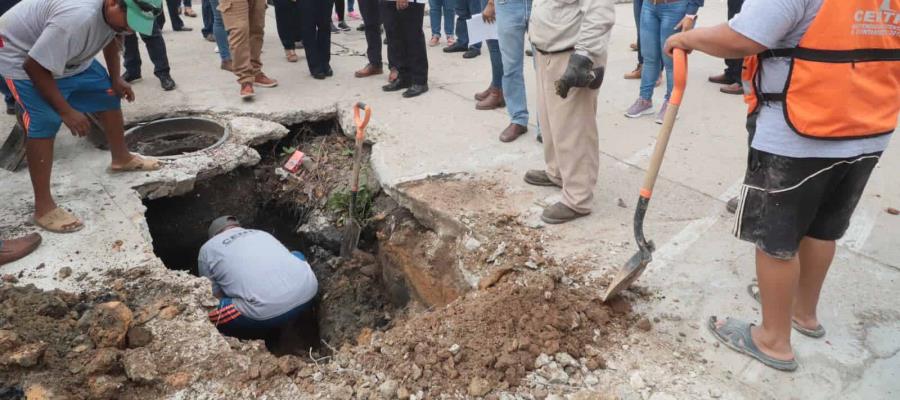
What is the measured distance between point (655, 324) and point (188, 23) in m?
→ 8.27

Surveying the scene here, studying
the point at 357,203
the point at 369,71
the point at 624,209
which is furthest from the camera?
the point at 369,71

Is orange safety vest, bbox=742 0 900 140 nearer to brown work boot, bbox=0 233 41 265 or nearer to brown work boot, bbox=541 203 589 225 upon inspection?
brown work boot, bbox=541 203 589 225

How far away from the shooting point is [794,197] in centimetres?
223

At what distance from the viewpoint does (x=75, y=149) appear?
14.9 feet

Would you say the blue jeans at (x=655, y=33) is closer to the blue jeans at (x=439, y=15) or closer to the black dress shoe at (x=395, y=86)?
the black dress shoe at (x=395, y=86)

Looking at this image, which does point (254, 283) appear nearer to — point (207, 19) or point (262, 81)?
point (262, 81)

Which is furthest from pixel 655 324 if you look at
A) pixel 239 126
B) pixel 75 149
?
pixel 75 149

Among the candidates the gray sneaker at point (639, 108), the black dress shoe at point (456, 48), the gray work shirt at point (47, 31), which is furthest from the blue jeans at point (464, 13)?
the gray work shirt at point (47, 31)

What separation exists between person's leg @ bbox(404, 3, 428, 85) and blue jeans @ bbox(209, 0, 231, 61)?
1.87 meters

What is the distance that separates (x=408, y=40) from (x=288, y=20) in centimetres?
195

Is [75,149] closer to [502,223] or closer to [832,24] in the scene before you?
[502,223]

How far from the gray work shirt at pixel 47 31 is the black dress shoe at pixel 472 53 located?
13.9 feet

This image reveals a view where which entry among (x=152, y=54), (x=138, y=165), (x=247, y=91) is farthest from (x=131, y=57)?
(x=138, y=165)

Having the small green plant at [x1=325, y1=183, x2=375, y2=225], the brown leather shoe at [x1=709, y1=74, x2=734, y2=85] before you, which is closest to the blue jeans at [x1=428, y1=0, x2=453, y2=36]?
the brown leather shoe at [x1=709, y1=74, x2=734, y2=85]
